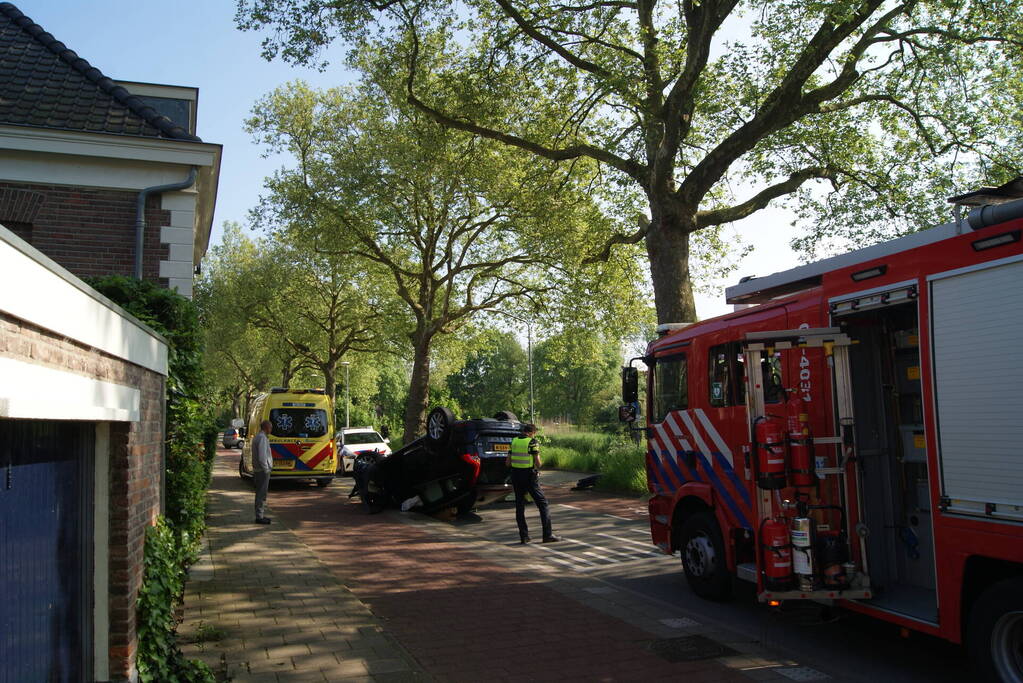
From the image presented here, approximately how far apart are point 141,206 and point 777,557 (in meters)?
9.14

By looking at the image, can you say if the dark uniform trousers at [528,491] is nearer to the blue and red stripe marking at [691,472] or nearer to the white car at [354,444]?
the blue and red stripe marking at [691,472]

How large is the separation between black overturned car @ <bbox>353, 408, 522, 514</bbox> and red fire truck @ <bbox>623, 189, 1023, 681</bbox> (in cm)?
524

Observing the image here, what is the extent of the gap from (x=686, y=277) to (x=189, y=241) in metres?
9.49

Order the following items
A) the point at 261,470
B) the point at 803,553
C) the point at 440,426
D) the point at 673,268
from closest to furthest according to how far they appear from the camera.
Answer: the point at 803,553 < the point at 261,470 < the point at 440,426 < the point at 673,268

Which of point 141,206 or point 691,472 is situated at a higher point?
point 141,206

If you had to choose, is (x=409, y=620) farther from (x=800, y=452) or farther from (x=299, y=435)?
(x=299, y=435)

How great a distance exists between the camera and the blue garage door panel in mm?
3119

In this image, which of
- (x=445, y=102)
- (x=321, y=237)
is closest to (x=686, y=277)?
(x=445, y=102)

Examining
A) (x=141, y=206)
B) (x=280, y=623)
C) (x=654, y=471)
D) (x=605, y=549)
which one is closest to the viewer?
(x=280, y=623)

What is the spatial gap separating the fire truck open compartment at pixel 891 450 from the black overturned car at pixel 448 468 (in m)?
7.53

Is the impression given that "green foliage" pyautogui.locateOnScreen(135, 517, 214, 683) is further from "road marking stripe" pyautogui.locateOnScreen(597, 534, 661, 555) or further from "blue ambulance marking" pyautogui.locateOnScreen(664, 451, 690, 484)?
"road marking stripe" pyautogui.locateOnScreen(597, 534, 661, 555)

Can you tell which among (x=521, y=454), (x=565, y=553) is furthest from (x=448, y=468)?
(x=565, y=553)

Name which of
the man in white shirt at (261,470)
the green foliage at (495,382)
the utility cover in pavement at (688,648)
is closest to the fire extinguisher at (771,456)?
the utility cover in pavement at (688,648)

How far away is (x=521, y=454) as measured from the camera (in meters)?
11.6
